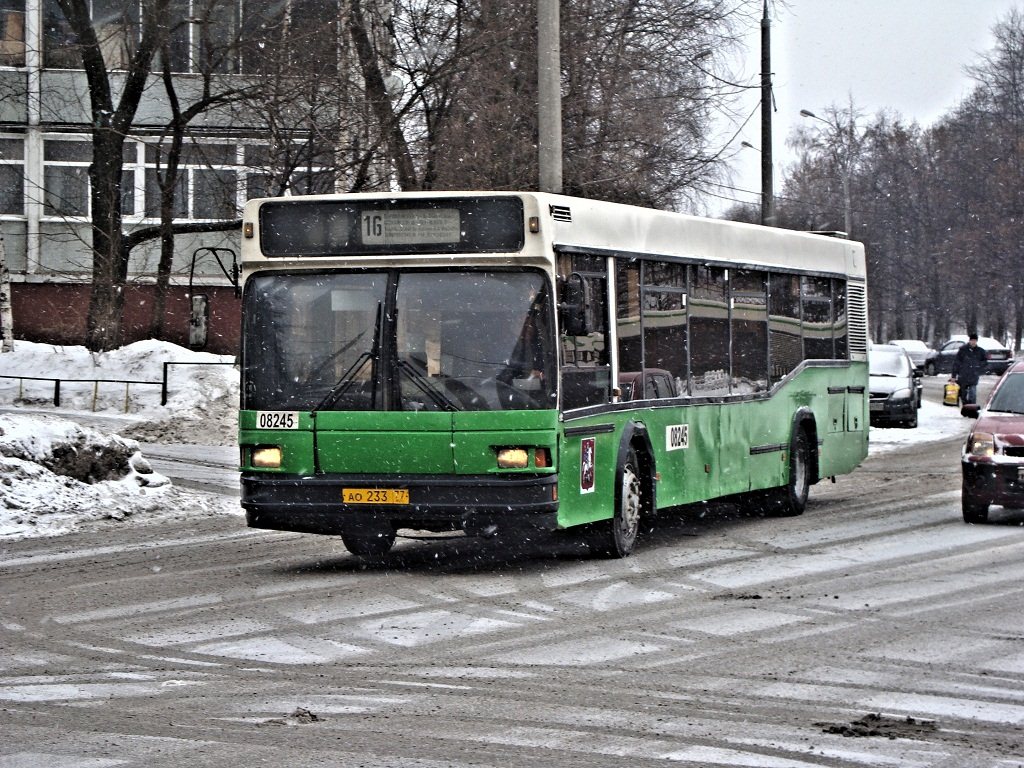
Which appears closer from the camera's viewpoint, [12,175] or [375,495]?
[375,495]

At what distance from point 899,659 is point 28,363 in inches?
893

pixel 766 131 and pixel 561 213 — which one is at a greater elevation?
pixel 766 131

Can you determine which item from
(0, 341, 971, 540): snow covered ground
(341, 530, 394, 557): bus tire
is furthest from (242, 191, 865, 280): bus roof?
(0, 341, 971, 540): snow covered ground

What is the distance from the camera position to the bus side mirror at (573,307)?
12.4 m

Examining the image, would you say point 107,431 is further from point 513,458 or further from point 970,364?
point 970,364

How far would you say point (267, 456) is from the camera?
1268 cm

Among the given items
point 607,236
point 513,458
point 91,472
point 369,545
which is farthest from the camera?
point 91,472

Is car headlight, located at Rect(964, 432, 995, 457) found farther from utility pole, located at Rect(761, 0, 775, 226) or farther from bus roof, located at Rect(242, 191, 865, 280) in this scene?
utility pole, located at Rect(761, 0, 775, 226)

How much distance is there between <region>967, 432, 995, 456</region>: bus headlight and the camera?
637 inches

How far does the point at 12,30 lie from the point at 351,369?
28413 millimetres

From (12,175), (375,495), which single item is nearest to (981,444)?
(375,495)

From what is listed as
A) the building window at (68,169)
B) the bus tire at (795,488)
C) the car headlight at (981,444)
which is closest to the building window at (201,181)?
the building window at (68,169)

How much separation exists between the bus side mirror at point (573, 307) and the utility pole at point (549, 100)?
6813 mm

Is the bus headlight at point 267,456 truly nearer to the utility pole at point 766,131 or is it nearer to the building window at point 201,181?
the building window at point 201,181
